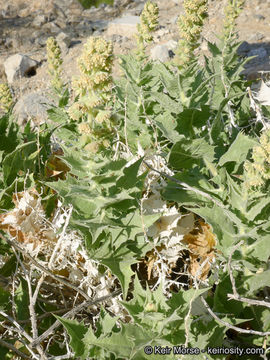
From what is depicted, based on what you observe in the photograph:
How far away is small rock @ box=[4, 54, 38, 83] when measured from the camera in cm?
756

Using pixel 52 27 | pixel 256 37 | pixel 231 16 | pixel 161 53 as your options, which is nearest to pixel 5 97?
pixel 231 16

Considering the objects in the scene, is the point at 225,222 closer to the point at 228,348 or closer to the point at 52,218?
the point at 228,348

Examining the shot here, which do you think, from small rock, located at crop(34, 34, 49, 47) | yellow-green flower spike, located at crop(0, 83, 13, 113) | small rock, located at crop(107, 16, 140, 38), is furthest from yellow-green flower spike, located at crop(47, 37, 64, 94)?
small rock, located at crop(34, 34, 49, 47)

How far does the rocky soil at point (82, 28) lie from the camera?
23.6ft

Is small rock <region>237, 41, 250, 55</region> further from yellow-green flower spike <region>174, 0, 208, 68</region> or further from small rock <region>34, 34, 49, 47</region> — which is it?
yellow-green flower spike <region>174, 0, 208, 68</region>

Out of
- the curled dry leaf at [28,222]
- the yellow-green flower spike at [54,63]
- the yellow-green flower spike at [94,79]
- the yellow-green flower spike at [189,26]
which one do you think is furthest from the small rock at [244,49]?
the yellow-green flower spike at [94,79]

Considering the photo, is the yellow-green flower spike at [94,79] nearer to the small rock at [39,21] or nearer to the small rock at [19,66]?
the small rock at [19,66]

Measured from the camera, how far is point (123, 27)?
865cm

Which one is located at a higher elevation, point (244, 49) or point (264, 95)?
point (264, 95)

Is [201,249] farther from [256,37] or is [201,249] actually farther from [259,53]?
[256,37]

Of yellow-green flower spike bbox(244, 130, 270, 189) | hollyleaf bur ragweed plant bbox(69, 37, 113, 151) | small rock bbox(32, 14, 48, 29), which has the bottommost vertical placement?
small rock bbox(32, 14, 48, 29)

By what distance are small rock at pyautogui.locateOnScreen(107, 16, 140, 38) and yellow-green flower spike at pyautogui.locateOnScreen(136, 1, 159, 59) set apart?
600cm

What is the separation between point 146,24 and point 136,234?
150 cm

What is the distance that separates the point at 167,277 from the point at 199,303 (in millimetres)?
334
